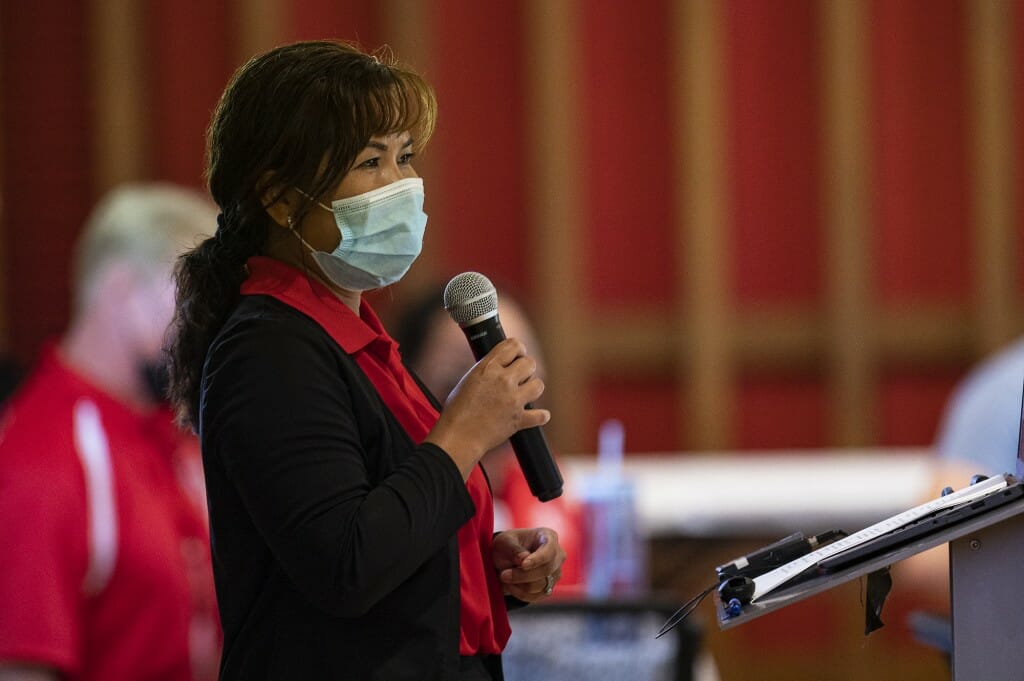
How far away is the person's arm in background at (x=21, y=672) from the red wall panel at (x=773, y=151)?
3.23 metres

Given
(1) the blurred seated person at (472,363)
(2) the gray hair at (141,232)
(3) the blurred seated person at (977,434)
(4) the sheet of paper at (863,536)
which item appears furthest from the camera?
(1) the blurred seated person at (472,363)

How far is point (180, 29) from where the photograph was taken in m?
4.69

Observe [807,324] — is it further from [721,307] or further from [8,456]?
[8,456]

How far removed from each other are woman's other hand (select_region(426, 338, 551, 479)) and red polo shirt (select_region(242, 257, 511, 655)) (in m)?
0.06

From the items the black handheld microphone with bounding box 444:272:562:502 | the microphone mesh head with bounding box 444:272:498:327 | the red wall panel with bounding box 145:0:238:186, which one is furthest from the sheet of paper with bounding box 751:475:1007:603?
the red wall panel with bounding box 145:0:238:186

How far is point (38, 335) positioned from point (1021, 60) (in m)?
3.61

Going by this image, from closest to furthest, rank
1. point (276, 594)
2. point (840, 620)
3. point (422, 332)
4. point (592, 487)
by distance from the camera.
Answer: point (276, 594), point (592, 487), point (422, 332), point (840, 620)

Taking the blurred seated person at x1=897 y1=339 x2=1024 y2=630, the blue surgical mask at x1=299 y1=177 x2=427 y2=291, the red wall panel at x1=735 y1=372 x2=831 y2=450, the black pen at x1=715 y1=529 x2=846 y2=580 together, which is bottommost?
the red wall panel at x1=735 y1=372 x2=831 y2=450

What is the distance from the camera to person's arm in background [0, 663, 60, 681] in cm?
196

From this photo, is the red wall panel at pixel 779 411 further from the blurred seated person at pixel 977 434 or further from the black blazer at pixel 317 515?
the black blazer at pixel 317 515

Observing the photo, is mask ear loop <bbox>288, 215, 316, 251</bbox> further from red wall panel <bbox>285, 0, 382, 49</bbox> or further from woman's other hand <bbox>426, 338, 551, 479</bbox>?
red wall panel <bbox>285, 0, 382, 49</bbox>

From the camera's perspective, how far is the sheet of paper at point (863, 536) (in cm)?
101

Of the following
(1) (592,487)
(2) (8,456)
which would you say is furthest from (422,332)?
(2) (8,456)

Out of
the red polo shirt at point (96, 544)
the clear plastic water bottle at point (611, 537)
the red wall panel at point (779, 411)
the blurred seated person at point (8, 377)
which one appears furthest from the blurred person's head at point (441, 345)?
the red wall panel at point (779, 411)
